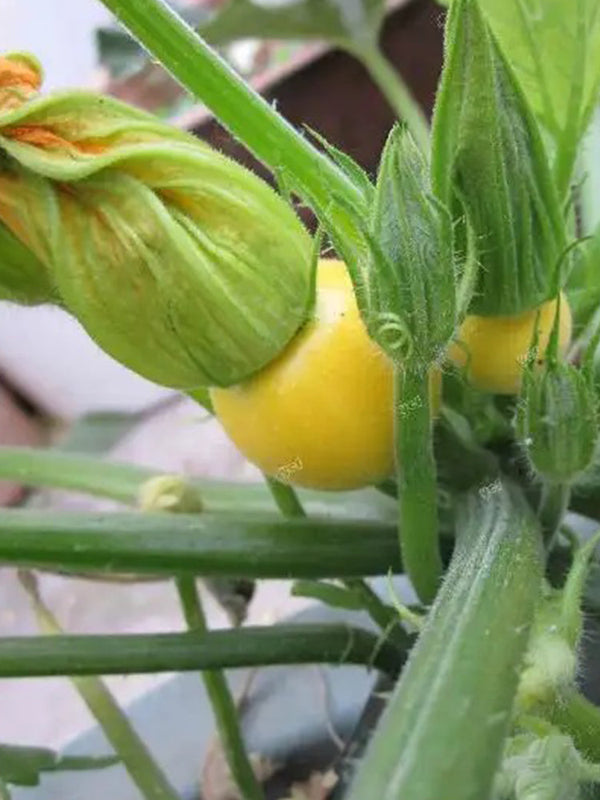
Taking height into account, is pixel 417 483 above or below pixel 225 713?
above

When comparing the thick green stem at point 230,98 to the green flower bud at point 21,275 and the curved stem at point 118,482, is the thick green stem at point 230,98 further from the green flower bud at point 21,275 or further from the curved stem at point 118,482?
the curved stem at point 118,482

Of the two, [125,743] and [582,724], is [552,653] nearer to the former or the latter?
[582,724]

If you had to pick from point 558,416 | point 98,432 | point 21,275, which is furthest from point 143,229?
point 98,432

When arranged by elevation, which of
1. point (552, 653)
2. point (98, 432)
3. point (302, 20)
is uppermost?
point (302, 20)

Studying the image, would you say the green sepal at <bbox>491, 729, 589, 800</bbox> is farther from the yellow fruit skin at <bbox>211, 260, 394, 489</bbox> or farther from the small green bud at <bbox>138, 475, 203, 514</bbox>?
the small green bud at <bbox>138, 475, 203, 514</bbox>

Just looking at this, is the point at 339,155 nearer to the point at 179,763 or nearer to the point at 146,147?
the point at 146,147

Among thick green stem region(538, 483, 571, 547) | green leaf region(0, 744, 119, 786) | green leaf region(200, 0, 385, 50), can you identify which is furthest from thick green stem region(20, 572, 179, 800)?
green leaf region(200, 0, 385, 50)
